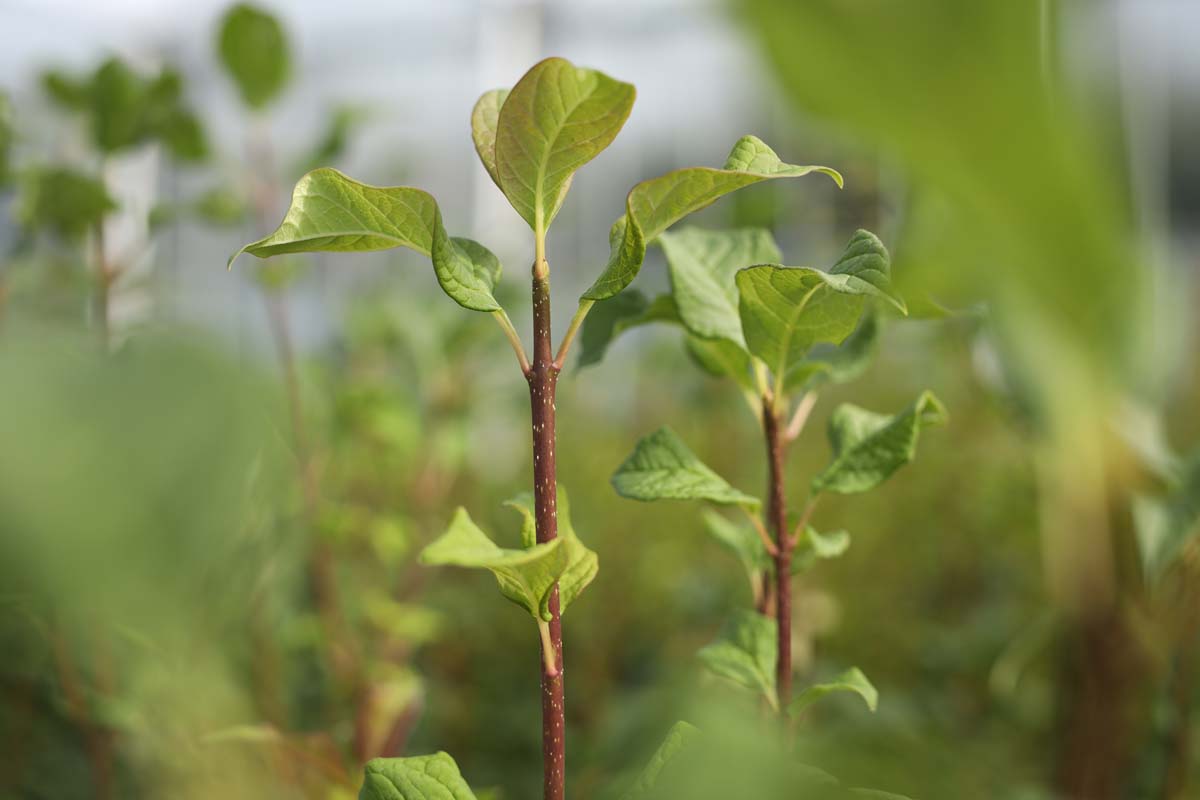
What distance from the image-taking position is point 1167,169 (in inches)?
183

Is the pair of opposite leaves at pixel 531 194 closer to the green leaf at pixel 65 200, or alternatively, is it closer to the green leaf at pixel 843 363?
the green leaf at pixel 843 363

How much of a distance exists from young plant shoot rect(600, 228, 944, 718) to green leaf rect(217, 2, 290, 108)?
0.36 meters

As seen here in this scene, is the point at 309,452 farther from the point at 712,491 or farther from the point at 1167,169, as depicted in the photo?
the point at 1167,169

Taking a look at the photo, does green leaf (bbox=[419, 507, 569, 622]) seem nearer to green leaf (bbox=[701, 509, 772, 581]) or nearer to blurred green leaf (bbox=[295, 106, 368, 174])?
green leaf (bbox=[701, 509, 772, 581])

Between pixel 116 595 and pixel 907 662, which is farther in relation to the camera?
pixel 907 662

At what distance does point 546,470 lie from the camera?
8.6 inches

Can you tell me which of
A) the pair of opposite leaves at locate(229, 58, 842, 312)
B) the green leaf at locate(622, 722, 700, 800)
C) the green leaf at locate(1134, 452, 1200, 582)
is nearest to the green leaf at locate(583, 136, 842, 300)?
the pair of opposite leaves at locate(229, 58, 842, 312)

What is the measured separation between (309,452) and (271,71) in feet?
0.86

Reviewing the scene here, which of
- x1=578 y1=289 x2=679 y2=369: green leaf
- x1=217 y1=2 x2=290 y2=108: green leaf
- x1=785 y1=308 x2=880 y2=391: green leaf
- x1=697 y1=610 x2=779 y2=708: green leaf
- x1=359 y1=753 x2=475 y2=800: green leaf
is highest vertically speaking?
Answer: x1=217 y1=2 x2=290 y2=108: green leaf

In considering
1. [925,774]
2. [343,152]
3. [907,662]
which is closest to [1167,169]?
[907,662]

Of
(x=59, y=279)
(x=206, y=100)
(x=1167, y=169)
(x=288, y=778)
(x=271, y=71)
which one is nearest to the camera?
(x=288, y=778)

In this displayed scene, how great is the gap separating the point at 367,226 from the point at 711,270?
12cm

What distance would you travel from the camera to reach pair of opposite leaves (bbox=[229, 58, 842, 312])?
20 centimetres

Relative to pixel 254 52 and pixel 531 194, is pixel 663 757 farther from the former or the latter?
pixel 254 52
